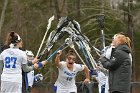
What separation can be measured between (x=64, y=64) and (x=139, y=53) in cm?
1640

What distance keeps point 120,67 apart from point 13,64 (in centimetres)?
227

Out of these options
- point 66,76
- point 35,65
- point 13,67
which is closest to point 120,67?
point 35,65

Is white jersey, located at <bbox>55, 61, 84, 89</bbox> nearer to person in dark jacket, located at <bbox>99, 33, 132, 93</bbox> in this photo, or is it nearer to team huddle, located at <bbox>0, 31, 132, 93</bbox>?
team huddle, located at <bbox>0, 31, 132, 93</bbox>

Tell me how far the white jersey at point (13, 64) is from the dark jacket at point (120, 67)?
6.02ft

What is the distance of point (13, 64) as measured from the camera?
34.3 ft

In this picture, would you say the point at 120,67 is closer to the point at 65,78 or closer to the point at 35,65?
the point at 35,65

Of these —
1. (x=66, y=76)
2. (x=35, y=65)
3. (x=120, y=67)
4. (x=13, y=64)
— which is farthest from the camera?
(x=66, y=76)

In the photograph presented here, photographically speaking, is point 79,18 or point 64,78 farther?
point 79,18

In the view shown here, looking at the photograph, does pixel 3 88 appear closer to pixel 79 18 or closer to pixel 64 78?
pixel 64 78

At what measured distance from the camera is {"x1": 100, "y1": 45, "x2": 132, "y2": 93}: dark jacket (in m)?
9.69

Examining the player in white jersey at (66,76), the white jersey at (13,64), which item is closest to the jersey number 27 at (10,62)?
the white jersey at (13,64)

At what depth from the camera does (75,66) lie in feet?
42.8

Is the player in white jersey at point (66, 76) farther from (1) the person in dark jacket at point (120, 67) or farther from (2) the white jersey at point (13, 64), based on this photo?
(1) the person in dark jacket at point (120, 67)

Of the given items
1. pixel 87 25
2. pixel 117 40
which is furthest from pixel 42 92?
pixel 87 25
